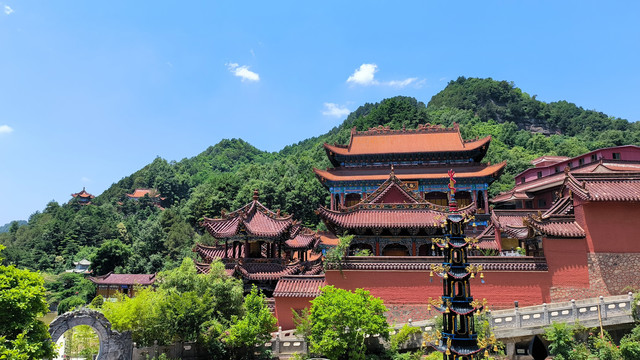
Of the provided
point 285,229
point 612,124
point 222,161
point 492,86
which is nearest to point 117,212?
point 222,161

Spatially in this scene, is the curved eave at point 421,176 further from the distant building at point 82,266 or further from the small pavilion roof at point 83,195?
the small pavilion roof at point 83,195

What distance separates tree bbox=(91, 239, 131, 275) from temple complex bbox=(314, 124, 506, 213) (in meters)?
35.5

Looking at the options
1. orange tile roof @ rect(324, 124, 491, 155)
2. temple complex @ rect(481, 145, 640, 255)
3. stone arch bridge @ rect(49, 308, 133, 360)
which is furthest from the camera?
orange tile roof @ rect(324, 124, 491, 155)

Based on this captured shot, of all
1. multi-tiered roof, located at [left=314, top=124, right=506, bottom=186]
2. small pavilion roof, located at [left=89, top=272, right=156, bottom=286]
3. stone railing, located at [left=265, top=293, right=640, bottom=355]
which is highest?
multi-tiered roof, located at [left=314, top=124, right=506, bottom=186]

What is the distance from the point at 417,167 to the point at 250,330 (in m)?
24.4

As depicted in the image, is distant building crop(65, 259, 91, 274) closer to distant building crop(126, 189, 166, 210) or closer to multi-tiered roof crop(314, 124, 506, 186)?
distant building crop(126, 189, 166, 210)

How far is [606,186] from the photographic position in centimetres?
1709

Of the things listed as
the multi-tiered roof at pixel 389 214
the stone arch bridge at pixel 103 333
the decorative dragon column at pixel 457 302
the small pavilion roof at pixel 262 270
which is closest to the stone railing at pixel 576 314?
the multi-tiered roof at pixel 389 214

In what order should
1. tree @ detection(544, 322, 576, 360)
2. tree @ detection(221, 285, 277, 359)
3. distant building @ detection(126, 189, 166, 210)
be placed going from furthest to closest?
distant building @ detection(126, 189, 166, 210), tree @ detection(221, 285, 277, 359), tree @ detection(544, 322, 576, 360)

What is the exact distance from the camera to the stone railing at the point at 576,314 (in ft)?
47.6

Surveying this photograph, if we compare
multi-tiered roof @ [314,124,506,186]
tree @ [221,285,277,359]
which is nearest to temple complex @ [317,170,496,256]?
tree @ [221,285,277,359]

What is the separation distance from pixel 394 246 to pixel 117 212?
91224 millimetres

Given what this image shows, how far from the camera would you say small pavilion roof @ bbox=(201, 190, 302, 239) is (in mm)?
22438

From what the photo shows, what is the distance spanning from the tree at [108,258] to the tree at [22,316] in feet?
154
